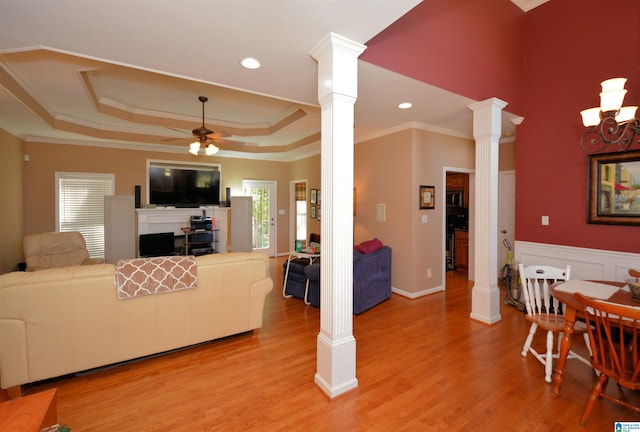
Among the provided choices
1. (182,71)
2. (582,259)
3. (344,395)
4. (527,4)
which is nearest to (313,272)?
(344,395)

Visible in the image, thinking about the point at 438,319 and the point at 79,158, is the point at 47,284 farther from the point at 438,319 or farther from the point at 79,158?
the point at 79,158

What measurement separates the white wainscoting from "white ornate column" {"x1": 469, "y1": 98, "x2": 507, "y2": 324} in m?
0.84

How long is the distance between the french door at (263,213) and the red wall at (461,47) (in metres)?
5.45

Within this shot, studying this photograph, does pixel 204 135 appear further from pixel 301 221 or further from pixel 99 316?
pixel 301 221

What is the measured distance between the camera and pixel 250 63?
8.14ft

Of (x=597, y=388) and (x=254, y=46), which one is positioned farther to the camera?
(x=254, y=46)

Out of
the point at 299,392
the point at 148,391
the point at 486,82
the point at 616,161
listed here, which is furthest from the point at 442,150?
the point at 148,391

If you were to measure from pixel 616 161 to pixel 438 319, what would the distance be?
2640 millimetres

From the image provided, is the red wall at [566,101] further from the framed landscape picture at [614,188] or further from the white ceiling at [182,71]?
the white ceiling at [182,71]

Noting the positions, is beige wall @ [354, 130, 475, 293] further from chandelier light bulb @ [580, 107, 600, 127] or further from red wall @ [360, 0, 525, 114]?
chandelier light bulb @ [580, 107, 600, 127]

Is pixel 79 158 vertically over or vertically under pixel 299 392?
over

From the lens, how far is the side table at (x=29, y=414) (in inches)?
51.7

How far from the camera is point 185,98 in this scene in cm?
447

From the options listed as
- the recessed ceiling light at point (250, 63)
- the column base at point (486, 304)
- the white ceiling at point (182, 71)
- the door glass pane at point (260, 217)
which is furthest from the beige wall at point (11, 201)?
the column base at point (486, 304)
